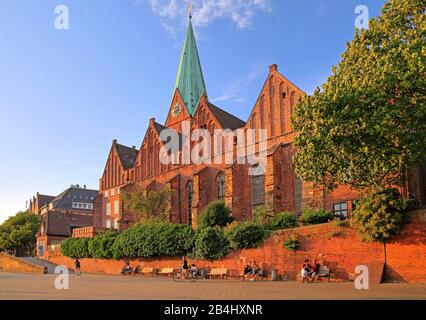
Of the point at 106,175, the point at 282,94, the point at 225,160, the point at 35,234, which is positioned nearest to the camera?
the point at 282,94

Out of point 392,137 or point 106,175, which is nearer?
point 392,137

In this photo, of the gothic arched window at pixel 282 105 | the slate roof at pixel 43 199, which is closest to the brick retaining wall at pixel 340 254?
the gothic arched window at pixel 282 105

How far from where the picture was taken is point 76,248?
158 feet

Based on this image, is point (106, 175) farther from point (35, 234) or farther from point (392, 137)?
point (392, 137)

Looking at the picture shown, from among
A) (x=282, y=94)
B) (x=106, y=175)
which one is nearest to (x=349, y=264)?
(x=282, y=94)

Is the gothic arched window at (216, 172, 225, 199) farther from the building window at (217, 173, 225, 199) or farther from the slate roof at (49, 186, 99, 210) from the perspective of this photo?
the slate roof at (49, 186, 99, 210)

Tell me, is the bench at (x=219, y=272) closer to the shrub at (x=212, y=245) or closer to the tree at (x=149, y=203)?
the shrub at (x=212, y=245)

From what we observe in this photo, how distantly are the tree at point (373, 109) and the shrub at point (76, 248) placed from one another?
101 ft

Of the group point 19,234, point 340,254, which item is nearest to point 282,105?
point 340,254

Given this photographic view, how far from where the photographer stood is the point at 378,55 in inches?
816

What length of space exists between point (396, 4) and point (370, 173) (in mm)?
8435

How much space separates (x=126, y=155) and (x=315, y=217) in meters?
38.6

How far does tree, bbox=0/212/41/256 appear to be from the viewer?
70.2 meters

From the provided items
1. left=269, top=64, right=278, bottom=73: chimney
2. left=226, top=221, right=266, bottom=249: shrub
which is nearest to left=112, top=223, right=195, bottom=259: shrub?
left=226, top=221, right=266, bottom=249: shrub
